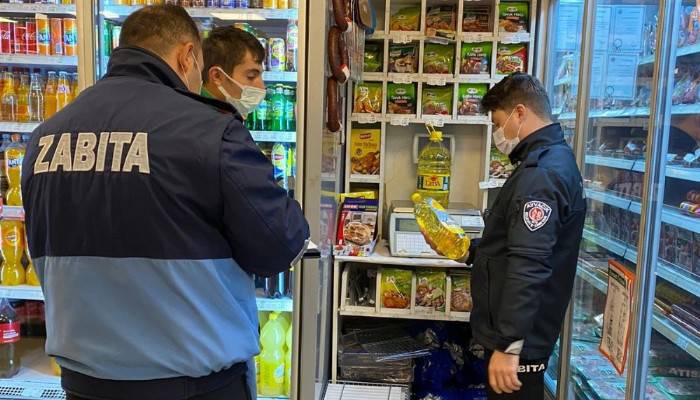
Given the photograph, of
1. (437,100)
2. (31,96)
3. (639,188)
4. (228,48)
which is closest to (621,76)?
(639,188)

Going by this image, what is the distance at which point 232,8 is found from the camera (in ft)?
8.13

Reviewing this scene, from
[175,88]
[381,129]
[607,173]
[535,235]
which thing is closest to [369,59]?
[381,129]

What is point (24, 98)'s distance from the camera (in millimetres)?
2752

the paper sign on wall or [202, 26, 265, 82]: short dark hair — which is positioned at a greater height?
[202, 26, 265, 82]: short dark hair

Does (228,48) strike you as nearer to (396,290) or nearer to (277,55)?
(277,55)

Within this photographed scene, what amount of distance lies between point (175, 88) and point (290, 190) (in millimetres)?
1288

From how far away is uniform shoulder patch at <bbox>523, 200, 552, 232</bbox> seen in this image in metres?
1.93

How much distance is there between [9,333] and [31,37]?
1481 millimetres

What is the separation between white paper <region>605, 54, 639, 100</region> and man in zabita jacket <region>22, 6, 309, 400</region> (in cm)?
167

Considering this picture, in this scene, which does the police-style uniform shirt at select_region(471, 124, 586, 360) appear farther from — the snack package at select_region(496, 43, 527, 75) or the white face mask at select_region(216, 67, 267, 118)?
the snack package at select_region(496, 43, 527, 75)

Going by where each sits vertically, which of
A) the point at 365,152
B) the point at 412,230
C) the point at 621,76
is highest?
the point at 621,76

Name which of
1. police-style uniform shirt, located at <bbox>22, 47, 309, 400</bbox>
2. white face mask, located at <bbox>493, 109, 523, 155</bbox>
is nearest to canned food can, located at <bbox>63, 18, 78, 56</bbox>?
police-style uniform shirt, located at <bbox>22, 47, 309, 400</bbox>

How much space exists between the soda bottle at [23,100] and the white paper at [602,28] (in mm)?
2776

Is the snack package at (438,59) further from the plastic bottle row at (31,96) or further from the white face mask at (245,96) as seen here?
the plastic bottle row at (31,96)
